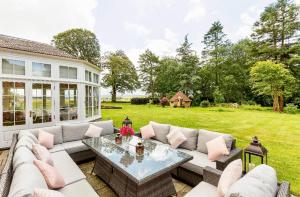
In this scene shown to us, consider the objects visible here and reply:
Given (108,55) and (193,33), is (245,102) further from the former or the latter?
(108,55)

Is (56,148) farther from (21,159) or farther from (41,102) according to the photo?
(41,102)

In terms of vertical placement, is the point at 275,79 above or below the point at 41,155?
above

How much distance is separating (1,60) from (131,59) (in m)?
25.0

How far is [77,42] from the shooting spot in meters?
22.1

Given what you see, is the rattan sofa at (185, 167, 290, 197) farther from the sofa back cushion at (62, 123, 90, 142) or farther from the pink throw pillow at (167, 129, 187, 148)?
the sofa back cushion at (62, 123, 90, 142)

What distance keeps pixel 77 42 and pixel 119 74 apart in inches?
302

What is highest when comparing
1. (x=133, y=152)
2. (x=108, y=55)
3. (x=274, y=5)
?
(x=274, y=5)

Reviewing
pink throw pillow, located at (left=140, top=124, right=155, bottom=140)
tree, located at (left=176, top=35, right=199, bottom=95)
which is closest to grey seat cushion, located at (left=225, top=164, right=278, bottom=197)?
pink throw pillow, located at (left=140, top=124, right=155, bottom=140)

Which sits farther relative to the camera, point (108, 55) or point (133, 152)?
point (108, 55)

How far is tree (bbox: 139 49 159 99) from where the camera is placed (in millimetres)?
28938

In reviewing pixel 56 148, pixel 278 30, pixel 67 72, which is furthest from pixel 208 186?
pixel 278 30

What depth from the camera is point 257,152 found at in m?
2.77

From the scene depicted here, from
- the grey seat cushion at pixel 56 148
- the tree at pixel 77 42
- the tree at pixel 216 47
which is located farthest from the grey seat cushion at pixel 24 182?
the tree at pixel 216 47

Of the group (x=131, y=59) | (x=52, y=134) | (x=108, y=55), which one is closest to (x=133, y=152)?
(x=52, y=134)
